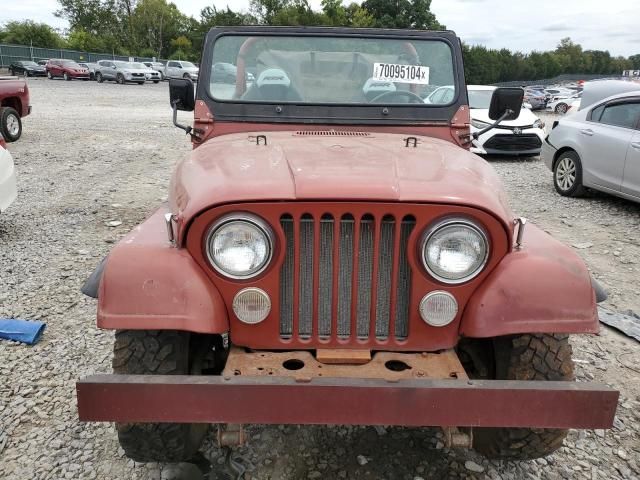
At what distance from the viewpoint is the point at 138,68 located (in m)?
37.5

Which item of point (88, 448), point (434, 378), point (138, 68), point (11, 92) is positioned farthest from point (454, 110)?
point (138, 68)

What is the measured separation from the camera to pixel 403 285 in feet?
7.28

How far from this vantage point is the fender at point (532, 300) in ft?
6.93

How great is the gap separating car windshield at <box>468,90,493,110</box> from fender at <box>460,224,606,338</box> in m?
10.5

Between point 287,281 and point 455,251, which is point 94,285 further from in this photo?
point 455,251

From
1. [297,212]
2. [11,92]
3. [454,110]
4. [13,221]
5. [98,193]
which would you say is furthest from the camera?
[11,92]

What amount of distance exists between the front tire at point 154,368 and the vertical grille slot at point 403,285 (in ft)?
2.82

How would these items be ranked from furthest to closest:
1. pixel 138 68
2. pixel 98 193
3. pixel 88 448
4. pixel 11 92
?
pixel 138 68 < pixel 11 92 < pixel 98 193 < pixel 88 448

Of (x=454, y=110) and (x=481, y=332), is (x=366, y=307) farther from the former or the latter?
(x=454, y=110)

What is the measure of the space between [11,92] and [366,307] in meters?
12.0

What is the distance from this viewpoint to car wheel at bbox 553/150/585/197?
325 inches

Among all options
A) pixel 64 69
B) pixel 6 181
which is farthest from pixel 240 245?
pixel 64 69

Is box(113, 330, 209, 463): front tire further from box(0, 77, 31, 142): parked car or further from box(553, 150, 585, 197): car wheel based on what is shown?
box(0, 77, 31, 142): parked car

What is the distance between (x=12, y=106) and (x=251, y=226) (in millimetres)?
12081
